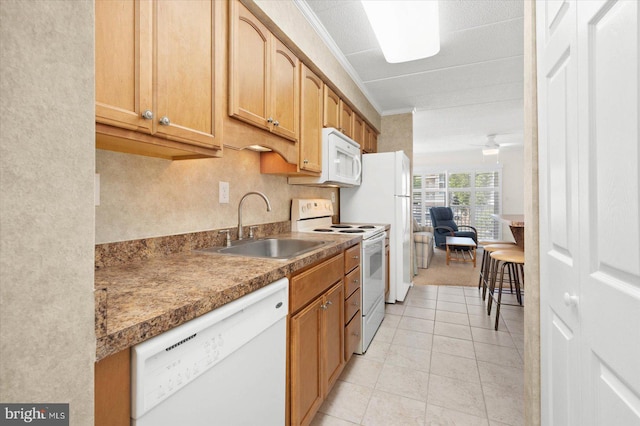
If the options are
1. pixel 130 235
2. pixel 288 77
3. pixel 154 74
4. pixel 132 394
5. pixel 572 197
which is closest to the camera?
pixel 132 394

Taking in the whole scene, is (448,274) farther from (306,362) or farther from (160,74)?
(160,74)

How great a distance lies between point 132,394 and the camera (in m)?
0.65

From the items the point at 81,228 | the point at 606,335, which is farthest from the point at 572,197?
the point at 81,228

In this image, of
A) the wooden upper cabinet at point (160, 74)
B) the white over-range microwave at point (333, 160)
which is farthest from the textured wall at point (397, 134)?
the wooden upper cabinet at point (160, 74)

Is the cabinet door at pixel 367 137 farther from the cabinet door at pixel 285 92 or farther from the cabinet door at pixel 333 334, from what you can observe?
the cabinet door at pixel 333 334

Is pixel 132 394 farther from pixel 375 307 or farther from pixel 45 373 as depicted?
pixel 375 307

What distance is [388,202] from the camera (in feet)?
11.0

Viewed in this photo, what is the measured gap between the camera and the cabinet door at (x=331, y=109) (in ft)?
8.00

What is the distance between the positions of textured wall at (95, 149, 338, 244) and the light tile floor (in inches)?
48.7

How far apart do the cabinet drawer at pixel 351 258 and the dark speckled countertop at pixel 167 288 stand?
53cm

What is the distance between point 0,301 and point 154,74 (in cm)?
87

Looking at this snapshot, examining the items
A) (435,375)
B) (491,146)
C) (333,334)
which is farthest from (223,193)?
(491,146)

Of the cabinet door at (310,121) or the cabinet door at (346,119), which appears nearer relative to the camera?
the cabinet door at (310,121)

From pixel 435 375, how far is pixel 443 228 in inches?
177
